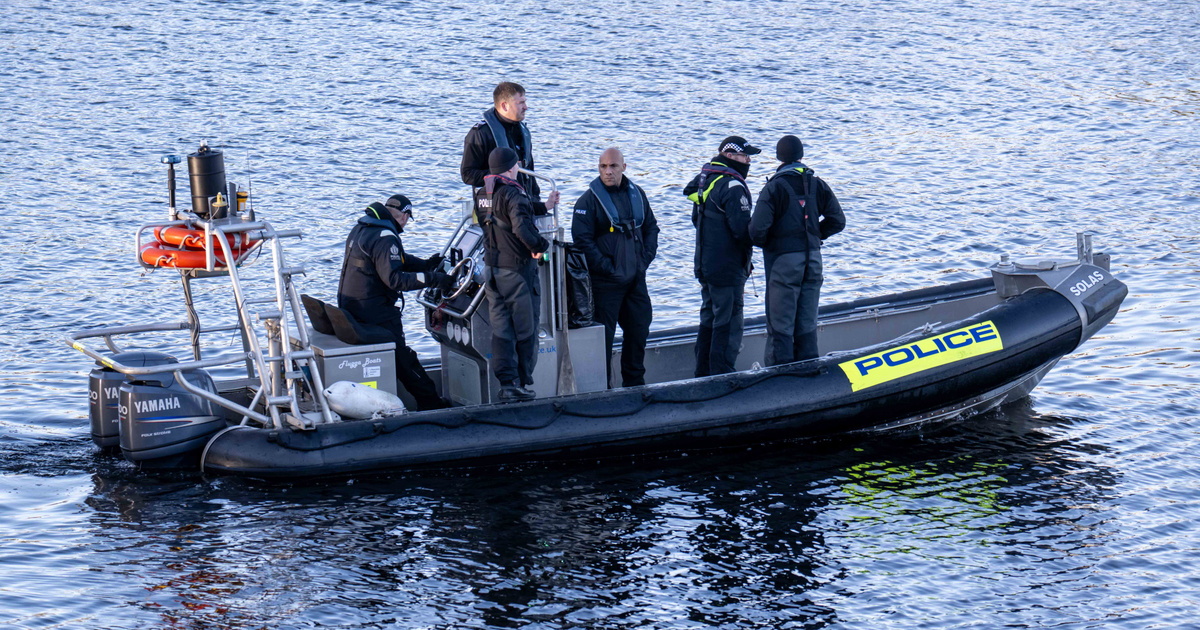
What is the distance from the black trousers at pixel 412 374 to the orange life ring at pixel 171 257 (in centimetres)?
102

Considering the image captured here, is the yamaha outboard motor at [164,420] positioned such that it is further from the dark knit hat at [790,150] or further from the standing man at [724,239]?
the dark knit hat at [790,150]

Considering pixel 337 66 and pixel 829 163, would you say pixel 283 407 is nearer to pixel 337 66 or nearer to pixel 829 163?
pixel 829 163

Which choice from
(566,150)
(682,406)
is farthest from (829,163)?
(682,406)

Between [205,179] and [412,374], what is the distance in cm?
155

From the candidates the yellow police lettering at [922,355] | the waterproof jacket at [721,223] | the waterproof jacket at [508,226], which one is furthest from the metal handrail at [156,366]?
the yellow police lettering at [922,355]

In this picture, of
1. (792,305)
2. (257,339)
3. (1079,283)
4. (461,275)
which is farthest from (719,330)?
(257,339)

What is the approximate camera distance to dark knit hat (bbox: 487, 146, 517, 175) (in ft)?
22.1

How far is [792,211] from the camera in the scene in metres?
7.25

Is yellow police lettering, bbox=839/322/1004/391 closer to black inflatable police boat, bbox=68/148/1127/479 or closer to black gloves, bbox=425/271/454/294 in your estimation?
black inflatable police boat, bbox=68/148/1127/479

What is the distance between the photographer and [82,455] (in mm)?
7289

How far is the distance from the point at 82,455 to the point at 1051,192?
10909mm

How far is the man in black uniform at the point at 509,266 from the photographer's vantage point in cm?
670

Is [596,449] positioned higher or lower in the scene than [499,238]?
lower

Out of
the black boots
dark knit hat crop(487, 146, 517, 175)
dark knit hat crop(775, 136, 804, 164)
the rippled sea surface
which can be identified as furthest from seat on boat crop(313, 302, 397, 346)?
dark knit hat crop(775, 136, 804, 164)
